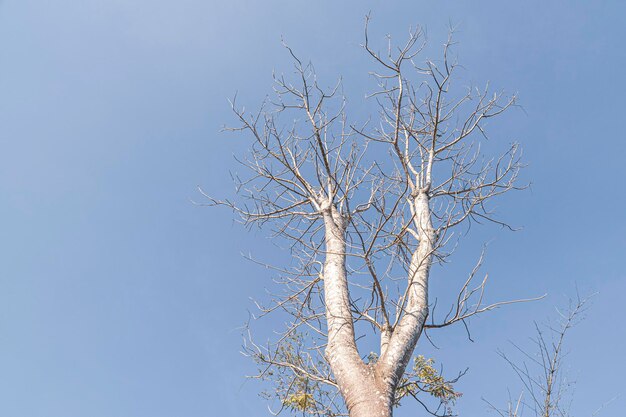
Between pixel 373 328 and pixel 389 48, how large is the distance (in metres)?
2.01

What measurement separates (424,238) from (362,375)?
1183 mm

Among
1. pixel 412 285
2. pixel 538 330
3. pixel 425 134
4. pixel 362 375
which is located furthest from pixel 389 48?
pixel 538 330

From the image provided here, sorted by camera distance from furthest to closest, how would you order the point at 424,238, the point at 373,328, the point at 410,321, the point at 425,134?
the point at 425,134 < the point at 424,238 < the point at 373,328 < the point at 410,321

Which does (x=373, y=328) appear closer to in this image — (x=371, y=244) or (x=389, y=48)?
(x=371, y=244)

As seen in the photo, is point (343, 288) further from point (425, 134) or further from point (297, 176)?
point (425, 134)

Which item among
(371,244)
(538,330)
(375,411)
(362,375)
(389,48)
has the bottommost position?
(375,411)

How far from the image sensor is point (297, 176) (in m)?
4.40

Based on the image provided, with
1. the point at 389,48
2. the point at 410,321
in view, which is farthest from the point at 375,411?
the point at 389,48

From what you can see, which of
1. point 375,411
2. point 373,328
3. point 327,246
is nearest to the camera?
point 375,411

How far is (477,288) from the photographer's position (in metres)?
3.29

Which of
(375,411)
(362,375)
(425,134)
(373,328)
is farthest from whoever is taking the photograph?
(425,134)

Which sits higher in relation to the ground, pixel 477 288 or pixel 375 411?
pixel 477 288

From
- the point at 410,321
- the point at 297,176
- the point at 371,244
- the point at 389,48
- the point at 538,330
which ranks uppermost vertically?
the point at 389,48

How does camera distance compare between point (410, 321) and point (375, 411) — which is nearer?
point (375, 411)
